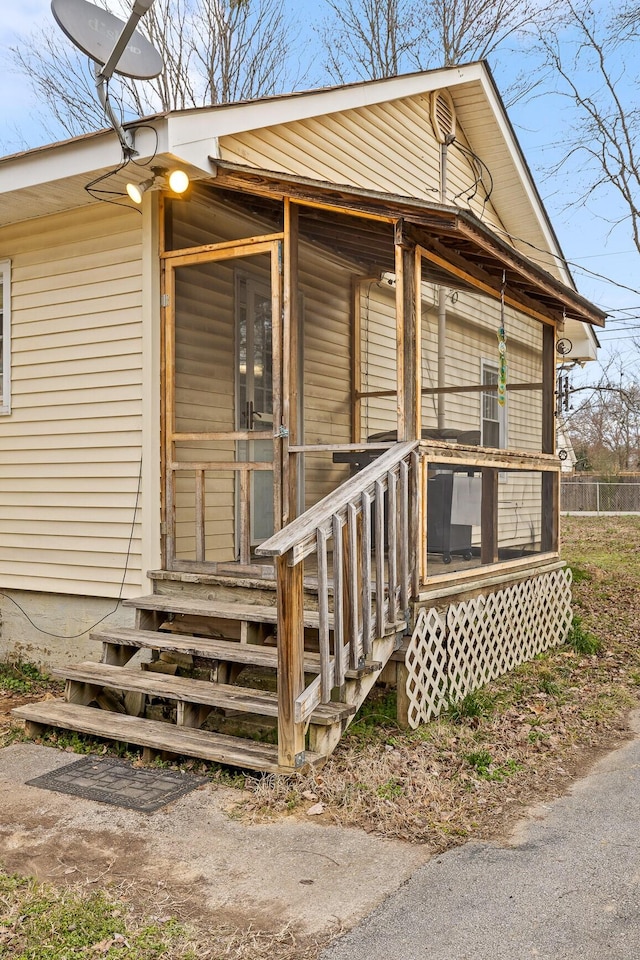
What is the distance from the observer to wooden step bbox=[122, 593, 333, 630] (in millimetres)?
4801

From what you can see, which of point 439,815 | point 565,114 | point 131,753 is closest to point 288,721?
point 439,815

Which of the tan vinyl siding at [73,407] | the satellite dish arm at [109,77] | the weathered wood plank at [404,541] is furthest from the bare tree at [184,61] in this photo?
the weathered wood plank at [404,541]

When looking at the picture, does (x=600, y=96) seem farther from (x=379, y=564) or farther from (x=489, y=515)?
(x=379, y=564)

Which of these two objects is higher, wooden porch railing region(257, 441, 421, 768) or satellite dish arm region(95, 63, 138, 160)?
satellite dish arm region(95, 63, 138, 160)

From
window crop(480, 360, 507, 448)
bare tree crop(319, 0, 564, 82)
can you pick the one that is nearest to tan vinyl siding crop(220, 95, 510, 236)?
window crop(480, 360, 507, 448)

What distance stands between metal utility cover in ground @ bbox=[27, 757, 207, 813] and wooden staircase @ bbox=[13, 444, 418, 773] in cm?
14

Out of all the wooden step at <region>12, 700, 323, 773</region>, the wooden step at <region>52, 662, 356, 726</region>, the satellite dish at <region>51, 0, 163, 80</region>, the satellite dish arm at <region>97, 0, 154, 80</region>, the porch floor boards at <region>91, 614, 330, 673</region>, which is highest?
the satellite dish at <region>51, 0, 163, 80</region>

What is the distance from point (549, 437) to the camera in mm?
7164

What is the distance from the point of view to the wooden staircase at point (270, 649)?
382 cm

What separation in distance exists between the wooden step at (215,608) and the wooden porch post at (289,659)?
79 centimetres

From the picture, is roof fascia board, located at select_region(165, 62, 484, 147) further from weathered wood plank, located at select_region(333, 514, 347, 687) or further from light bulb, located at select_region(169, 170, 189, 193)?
Answer: weathered wood plank, located at select_region(333, 514, 347, 687)

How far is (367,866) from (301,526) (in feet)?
5.05

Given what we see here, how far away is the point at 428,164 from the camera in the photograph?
8945 mm

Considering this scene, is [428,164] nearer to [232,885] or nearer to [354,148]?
[354,148]
